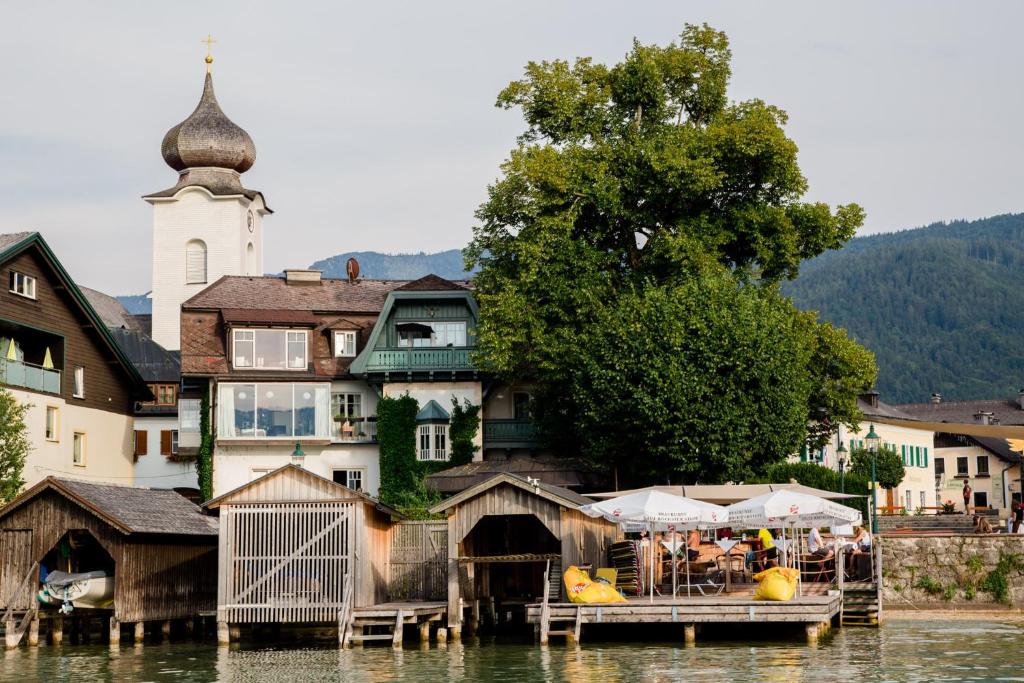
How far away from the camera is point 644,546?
37.0m

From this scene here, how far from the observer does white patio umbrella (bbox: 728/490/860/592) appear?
36281mm

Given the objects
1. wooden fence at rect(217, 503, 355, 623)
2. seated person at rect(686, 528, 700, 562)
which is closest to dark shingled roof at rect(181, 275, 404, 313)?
seated person at rect(686, 528, 700, 562)

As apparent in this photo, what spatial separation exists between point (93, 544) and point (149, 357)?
42.4 metres

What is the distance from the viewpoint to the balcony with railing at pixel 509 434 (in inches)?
2391

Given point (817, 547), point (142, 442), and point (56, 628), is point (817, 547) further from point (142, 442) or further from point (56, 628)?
point (142, 442)

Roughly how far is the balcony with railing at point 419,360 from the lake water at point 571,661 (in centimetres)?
2265

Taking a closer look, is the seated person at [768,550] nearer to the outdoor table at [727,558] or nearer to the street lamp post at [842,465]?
the outdoor table at [727,558]

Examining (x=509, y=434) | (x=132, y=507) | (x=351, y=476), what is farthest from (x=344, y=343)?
(x=132, y=507)

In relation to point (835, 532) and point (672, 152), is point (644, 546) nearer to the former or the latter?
point (835, 532)

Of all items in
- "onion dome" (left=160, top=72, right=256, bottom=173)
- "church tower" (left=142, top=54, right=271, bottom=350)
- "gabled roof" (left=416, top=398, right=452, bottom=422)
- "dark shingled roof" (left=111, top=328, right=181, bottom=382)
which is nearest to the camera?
"gabled roof" (left=416, top=398, right=452, bottom=422)

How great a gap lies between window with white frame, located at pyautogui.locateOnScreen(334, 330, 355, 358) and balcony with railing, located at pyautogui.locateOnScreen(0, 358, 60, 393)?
11.8m

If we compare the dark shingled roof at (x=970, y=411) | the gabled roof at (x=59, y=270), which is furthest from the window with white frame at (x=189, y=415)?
the dark shingled roof at (x=970, y=411)

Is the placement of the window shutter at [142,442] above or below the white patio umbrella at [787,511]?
above

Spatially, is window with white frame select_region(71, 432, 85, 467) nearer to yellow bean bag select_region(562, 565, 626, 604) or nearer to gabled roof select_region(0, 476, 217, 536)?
gabled roof select_region(0, 476, 217, 536)
